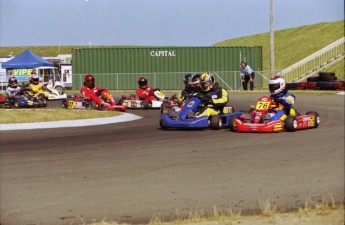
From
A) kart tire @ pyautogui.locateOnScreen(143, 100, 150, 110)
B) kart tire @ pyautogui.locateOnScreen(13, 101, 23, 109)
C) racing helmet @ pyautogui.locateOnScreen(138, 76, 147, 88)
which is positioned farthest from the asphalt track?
kart tire @ pyautogui.locateOnScreen(13, 101, 23, 109)

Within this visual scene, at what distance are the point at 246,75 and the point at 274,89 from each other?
2067 cm

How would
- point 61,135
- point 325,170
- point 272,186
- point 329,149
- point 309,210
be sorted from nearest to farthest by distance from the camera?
1. point 309,210
2. point 272,186
3. point 325,170
4. point 329,149
5. point 61,135

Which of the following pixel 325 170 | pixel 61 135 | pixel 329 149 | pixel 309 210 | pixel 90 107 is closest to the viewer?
pixel 309 210

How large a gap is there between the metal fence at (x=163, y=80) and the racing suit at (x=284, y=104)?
25.4m

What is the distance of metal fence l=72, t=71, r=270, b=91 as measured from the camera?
41750mm

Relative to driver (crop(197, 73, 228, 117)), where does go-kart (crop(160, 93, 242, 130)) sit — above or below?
below

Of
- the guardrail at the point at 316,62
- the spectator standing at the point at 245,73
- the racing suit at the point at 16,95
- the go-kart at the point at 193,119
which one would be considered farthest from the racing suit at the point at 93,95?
the guardrail at the point at 316,62

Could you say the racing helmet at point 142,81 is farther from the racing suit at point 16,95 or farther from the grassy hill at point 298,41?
the grassy hill at point 298,41

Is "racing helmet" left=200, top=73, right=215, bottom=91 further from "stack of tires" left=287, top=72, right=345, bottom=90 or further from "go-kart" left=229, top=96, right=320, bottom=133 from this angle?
"stack of tires" left=287, top=72, right=345, bottom=90

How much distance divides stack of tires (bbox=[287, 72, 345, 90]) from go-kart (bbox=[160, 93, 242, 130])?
55.3 ft

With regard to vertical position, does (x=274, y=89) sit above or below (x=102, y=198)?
above

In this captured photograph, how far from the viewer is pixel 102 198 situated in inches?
312

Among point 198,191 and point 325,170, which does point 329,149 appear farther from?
point 198,191

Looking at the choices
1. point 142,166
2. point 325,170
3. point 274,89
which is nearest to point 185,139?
point 274,89
